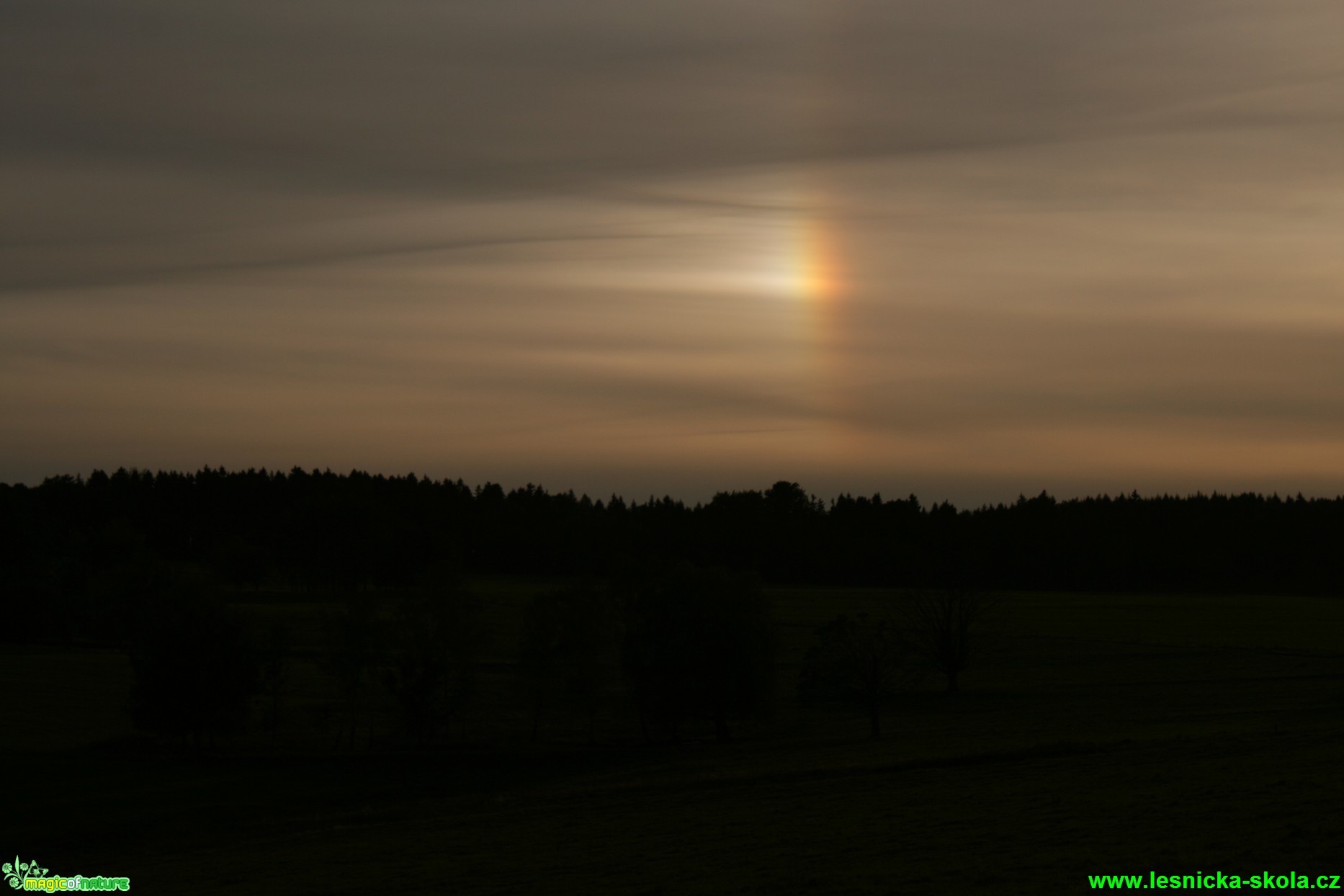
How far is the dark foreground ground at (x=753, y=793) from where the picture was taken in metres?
22.4

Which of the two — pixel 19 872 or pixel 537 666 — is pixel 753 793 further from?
pixel 537 666

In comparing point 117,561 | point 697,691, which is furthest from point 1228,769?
point 117,561

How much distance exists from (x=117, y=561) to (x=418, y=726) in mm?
73936

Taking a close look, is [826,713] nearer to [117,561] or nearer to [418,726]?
[418,726]

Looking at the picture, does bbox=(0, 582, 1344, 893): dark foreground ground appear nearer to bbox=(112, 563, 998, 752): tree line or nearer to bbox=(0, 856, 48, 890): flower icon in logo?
bbox=(0, 856, 48, 890): flower icon in logo

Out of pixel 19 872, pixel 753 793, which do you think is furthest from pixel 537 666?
pixel 753 793

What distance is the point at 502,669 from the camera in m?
86.7

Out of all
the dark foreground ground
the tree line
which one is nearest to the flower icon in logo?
the dark foreground ground

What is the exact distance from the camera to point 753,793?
3478 centimetres

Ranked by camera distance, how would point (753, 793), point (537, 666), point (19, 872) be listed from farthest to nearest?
point (537, 666) → point (19, 872) → point (753, 793)

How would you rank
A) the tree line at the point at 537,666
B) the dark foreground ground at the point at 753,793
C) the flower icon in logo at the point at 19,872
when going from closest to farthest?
the dark foreground ground at the point at 753,793, the flower icon in logo at the point at 19,872, the tree line at the point at 537,666

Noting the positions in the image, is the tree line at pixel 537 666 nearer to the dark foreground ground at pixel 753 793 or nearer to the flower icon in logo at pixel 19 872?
the dark foreground ground at pixel 753 793

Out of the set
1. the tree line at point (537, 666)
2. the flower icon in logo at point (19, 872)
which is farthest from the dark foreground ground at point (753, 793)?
the tree line at point (537, 666)

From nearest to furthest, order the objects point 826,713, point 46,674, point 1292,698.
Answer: point 1292,698
point 826,713
point 46,674
